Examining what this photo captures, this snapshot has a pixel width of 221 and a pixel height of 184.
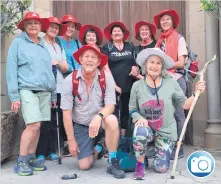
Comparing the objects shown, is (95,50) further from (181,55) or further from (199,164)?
(199,164)

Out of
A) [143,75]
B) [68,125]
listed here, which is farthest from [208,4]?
[68,125]

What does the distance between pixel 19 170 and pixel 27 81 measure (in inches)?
40.8

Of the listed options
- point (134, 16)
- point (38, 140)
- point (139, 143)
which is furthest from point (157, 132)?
point (134, 16)

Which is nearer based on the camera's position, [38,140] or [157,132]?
[157,132]

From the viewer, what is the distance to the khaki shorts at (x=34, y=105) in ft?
14.7

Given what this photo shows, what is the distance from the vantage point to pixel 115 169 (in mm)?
4402

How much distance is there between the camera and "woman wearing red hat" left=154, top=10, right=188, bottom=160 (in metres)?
5.13

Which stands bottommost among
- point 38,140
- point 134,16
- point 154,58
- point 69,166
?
point 69,166

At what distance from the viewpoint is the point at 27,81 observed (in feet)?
14.9

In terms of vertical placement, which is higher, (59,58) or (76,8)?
(76,8)

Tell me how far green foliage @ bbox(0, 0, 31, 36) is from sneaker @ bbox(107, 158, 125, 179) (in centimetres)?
225

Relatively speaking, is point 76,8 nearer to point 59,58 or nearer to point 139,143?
point 59,58

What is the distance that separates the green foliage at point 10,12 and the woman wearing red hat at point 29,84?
1.37 ft

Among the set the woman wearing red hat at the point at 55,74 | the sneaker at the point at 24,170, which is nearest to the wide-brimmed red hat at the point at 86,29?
the woman wearing red hat at the point at 55,74
